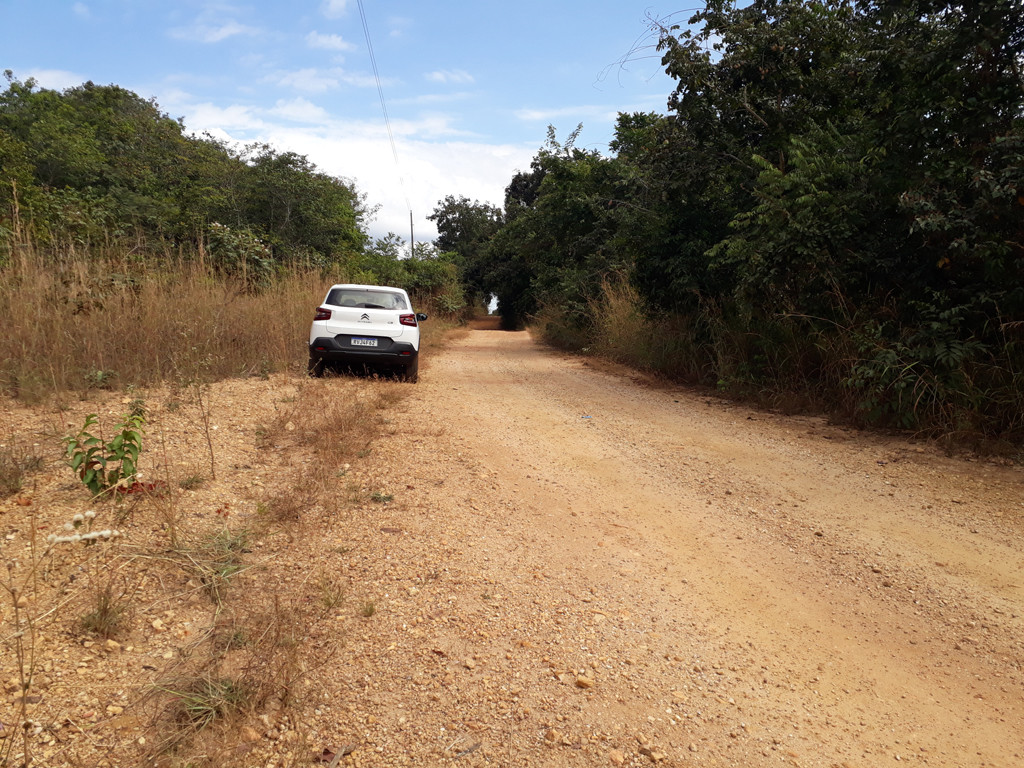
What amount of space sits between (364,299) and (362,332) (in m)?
0.66

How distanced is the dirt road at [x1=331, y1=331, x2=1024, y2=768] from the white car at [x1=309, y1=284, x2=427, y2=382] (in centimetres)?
424

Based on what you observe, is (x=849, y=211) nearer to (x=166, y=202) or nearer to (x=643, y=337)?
(x=643, y=337)

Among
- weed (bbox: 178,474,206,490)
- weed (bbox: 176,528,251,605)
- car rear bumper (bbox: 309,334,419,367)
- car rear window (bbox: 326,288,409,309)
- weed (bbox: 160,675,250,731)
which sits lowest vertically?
weed (bbox: 160,675,250,731)

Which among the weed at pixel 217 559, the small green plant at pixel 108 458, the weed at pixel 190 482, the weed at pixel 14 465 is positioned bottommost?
the weed at pixel 217 559

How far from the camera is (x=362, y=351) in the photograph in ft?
32.9

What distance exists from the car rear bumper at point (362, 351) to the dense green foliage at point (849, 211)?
4780 mm

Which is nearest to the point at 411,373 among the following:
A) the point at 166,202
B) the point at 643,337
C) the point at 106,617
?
the point at 643,337

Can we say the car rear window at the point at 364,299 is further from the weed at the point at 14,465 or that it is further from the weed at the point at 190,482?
the weed at the point at 190,482

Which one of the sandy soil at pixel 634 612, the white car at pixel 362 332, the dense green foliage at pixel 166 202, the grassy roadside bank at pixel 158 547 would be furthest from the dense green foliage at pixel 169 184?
the sandy soil at pixel 634 612

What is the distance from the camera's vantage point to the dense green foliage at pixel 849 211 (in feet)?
20.3

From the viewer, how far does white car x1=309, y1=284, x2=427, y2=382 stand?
32.7ft

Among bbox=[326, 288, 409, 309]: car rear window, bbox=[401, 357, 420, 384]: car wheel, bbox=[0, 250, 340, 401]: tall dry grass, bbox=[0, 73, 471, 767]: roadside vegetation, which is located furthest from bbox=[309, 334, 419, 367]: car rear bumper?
bbox=[0, 250, 340, 401]: tall dry grass

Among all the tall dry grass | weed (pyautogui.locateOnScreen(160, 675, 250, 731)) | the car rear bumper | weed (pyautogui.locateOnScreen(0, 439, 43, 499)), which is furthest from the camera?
the car rear bumper

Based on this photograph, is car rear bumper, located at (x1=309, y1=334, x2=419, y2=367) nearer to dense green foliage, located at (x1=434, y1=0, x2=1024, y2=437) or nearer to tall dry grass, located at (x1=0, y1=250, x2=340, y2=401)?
tall dry grass, located at (x1=0, y1=250, x2=340, y2=401)
